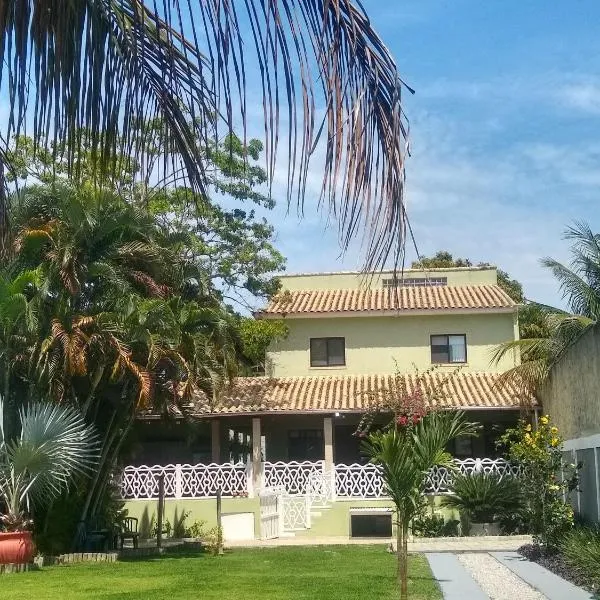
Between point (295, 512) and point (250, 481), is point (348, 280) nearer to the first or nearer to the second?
point (250, 481)

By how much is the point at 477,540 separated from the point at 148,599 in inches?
422

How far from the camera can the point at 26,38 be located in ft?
11.2

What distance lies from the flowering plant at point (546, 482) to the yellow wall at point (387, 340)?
11.9 metres

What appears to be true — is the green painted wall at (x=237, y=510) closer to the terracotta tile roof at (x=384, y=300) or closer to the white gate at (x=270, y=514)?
the white gate at (x=270, y=514)

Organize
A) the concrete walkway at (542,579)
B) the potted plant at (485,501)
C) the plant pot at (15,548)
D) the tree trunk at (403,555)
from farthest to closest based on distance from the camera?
1. the potted plant at (485,501)
2. the plant pot at (15,548)
3. the concrete walkway at (542,579)
4. the tree trunk at (403,555)

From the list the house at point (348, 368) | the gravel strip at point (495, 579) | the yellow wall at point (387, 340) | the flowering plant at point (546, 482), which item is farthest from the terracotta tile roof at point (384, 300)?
the gravel strip at point (495, 579)

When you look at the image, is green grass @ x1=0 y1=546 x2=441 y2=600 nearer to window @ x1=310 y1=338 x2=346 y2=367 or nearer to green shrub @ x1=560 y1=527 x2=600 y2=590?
green shrub @ x1=560 y1=527 x2=600 y2=590

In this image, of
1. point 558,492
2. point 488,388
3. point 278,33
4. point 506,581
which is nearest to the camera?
point 278,33

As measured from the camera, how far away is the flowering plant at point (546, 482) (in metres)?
17.3

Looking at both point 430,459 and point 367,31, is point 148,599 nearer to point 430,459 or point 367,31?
point 430,459

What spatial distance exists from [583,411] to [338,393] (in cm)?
1211

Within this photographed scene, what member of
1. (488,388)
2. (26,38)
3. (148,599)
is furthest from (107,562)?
(26,38)

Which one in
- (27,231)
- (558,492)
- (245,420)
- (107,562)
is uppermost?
(27,231)

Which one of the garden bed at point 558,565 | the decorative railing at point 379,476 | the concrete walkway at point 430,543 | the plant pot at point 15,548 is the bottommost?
the concrete walkway at point 430,543
